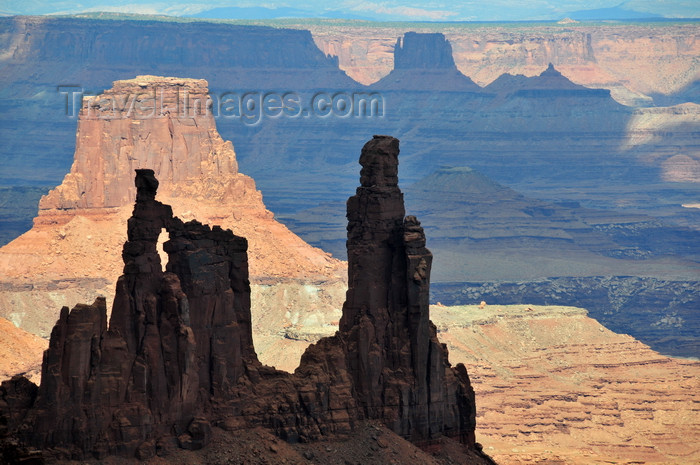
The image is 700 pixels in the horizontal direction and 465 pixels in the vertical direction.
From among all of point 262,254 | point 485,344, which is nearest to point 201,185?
point 262,254

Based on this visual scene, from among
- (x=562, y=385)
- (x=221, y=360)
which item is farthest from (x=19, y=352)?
(x=221, y=360)

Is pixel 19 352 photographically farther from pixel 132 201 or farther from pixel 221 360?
pixel 221 360

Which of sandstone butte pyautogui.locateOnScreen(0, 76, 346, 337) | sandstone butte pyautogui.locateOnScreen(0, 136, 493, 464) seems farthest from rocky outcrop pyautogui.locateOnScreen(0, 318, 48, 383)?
sandstone butte pyautogui.locateOnScreen(0, 136, 493, 464)

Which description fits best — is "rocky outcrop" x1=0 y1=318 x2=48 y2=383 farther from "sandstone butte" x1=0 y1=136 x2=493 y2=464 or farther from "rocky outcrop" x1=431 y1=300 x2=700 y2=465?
"sandstone butte" x1=0 y1=136 x2=493 y2=464

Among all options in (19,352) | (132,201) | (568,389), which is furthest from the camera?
(132,201)

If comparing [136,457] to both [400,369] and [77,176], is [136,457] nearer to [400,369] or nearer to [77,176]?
[400,369]

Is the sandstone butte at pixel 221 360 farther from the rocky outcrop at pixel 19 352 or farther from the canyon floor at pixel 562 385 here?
the rocky outcrop at pixel 19 352

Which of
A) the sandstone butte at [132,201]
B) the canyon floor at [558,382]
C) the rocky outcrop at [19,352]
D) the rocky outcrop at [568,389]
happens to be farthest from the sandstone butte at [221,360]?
the sandstone butte at [132,201]

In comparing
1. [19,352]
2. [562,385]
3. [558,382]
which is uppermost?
[19,352]
